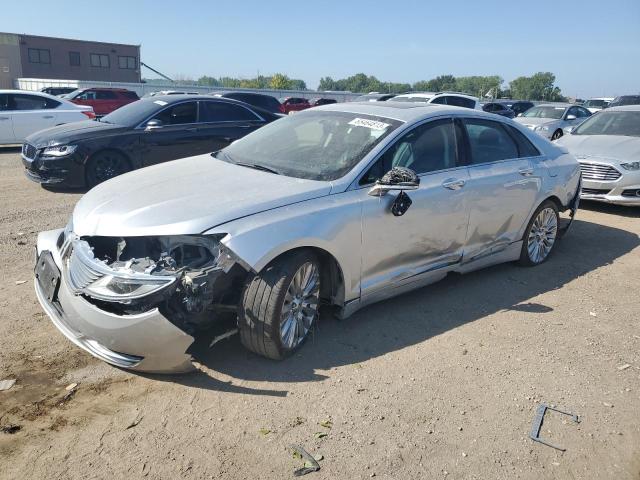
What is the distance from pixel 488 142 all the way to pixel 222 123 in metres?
5.65

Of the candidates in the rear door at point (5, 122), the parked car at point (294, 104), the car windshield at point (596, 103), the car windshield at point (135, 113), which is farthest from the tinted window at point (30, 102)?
the car windshield at point (596, 103)

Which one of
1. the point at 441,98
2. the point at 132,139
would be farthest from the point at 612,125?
the point at 132,139

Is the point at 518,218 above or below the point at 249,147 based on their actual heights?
below

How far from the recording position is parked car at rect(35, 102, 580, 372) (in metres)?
3.15

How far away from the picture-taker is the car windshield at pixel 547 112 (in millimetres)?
17886

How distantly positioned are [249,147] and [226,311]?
188 centimetres

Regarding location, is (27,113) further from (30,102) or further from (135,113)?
(135,113)

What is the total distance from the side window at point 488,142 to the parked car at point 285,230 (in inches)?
0.7

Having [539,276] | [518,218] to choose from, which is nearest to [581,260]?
[539,276]

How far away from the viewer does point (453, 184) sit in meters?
4.54

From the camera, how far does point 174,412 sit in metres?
3.10

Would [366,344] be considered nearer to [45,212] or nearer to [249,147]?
[249,147]

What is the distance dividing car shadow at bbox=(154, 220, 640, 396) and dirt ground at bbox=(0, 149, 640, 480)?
2 cm

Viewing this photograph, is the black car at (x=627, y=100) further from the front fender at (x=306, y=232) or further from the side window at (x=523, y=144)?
the front fender at (x=306, y=232)
